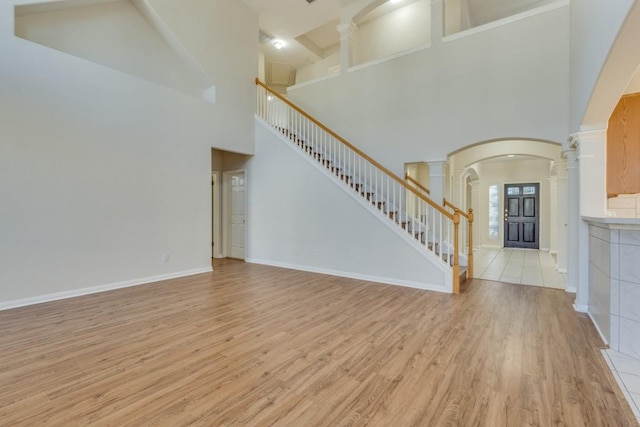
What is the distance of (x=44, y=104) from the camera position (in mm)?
3732

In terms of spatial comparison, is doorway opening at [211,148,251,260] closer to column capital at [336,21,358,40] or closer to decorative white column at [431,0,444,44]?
column capital at [336,21,358,40]

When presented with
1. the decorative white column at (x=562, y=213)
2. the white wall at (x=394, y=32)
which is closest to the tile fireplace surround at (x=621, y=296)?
the decorative white column at (x=562, y=213)

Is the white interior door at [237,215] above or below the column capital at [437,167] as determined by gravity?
below

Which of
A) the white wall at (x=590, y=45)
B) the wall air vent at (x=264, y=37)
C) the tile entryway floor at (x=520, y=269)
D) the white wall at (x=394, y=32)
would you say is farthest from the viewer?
the wall air vent at (x=264, y=37)

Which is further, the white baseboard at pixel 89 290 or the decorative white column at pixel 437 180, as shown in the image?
the decorative white column at pixel 437 180

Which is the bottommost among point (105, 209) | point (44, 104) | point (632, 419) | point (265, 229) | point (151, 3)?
point (632, 419)

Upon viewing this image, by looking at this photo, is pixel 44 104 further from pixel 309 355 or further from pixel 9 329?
pixel 309 355

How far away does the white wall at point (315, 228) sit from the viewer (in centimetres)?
463

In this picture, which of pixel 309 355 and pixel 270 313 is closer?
pixel 309 355

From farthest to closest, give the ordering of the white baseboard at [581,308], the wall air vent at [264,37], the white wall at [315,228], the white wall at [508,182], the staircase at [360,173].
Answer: the white wall at [508,182], the wall air vent at [264,37], the staircase at [360,173], the white wall at [315,228], the white baseboard at [581,308]

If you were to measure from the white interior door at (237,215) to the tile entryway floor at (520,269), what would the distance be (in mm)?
5003

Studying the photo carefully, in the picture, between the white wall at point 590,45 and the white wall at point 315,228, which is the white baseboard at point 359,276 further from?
the white wall at point 590,45

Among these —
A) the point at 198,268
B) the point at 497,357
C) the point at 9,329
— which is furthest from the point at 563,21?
the point at 9,329

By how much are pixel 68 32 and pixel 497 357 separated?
666cm
